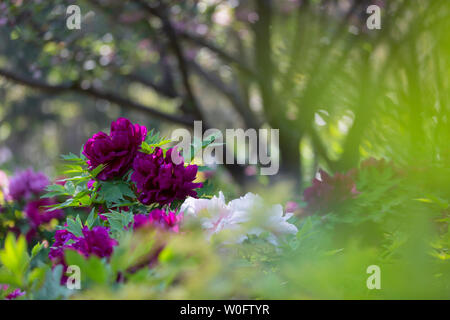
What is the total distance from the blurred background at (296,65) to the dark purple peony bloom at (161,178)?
84 cm

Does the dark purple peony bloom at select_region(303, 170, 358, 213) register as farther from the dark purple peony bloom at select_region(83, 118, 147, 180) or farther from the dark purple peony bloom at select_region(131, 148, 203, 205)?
the dark purple peony bloom at select_region(83, 118, 147, 180)

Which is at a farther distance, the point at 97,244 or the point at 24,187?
the point at 24,187

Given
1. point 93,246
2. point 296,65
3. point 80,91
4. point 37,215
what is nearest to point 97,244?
point 93,246

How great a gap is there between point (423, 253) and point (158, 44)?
5586 mm

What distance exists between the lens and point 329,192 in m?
1.73

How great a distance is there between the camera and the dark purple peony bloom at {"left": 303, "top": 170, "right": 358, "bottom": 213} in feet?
5.61

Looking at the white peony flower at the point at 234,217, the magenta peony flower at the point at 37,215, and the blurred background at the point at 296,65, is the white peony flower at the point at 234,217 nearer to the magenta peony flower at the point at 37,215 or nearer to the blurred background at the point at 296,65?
the blurred background at the point at 296,65

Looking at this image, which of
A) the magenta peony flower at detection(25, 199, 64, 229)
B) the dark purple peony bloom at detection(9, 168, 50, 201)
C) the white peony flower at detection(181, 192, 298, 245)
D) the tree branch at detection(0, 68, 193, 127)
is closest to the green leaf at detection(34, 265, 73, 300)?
the white peony flower at detection(181, 192, 298, 245)

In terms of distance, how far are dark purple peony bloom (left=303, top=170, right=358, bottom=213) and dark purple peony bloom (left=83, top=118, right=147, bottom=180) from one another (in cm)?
73

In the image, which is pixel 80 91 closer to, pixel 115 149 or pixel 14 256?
pixel 115 149

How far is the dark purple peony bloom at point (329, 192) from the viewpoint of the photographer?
1.71 m

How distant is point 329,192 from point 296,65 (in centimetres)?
260

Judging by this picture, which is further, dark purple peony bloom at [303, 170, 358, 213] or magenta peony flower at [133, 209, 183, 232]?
dark purple peony bloom at [303, 170, 358, 213]
